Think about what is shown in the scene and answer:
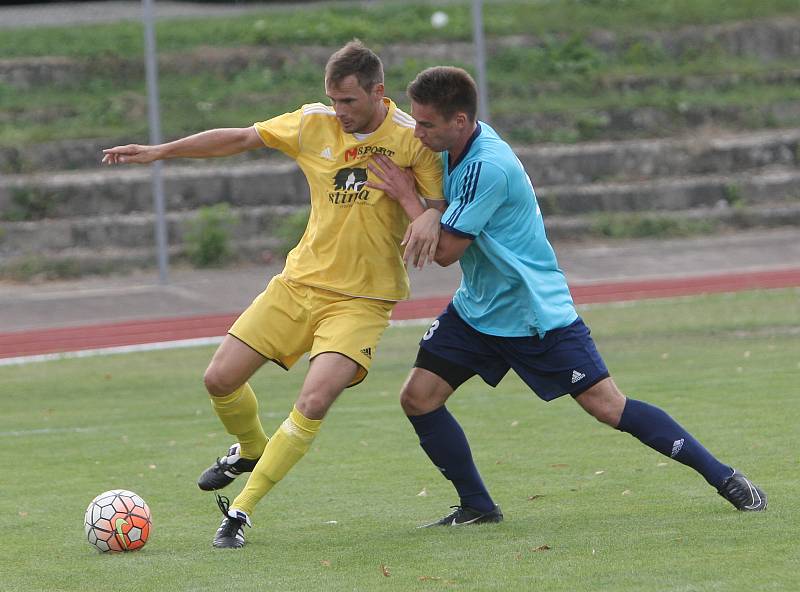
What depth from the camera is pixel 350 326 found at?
615cm

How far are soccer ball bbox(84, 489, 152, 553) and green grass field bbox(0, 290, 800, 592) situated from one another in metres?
0.08

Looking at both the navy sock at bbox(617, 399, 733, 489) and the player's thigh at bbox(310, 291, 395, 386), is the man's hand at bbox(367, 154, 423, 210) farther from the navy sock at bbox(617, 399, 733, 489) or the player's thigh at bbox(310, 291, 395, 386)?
the navy sock at bbox(617, 399, 733, 489)

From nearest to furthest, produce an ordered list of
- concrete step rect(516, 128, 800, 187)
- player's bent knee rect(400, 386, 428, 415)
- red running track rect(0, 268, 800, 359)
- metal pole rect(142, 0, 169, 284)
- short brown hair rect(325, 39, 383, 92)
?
short brown hair rect(325, 39, 383, 92), player's bent knee rect(400, 386, 428, 415), red running track rect(0, 268, 800, 359), metal pole rect(142, 0, 169, 284), concrete step rect(516, 128, 800, 187)

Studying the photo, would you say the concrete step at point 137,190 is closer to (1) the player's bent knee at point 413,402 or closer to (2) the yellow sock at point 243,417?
(2) the yellow sock at point 243,417

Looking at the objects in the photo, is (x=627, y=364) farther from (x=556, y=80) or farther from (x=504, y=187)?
(x=556, y=80)

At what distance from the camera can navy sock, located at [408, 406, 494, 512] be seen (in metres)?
6.27

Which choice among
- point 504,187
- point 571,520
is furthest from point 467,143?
point 571,520

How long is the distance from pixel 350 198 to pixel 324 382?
853 mm

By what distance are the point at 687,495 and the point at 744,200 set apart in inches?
685

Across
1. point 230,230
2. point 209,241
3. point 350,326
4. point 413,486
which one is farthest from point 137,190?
point 350,326

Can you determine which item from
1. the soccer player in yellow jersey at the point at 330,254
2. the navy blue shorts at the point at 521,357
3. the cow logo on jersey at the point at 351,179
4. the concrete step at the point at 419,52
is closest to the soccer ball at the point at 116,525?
the soccer player in yellow jersey at the point at 330,254

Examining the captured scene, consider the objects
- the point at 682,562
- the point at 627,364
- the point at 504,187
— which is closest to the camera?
the point at 682,562

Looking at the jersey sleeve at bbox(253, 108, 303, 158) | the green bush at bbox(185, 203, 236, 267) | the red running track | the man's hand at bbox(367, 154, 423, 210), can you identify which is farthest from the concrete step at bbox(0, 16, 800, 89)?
the man's hand at bbox(367, 154, 423, 210)

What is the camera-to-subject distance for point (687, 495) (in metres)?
6.57
